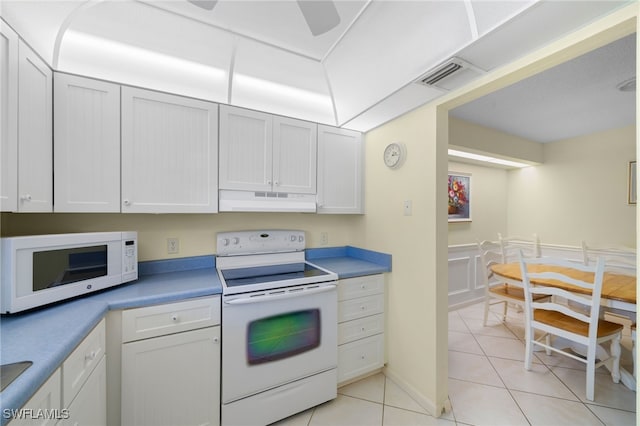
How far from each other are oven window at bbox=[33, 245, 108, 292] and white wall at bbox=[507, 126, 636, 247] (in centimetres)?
518

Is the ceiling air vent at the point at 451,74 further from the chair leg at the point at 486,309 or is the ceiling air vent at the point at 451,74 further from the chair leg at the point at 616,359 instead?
the chair leg at the point at 486,309

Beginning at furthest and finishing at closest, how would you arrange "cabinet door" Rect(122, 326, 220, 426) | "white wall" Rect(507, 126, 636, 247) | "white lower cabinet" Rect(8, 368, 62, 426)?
"white wall" Rect(507, 126, 636, 247)
"cabinet door" Rect(122, 326, 220, 426)
"white lower cabinet" Rect(8, 368, 62, 426)

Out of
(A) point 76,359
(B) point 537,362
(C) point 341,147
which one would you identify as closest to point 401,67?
(C) point 341,147

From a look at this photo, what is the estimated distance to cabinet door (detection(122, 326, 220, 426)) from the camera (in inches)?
50.2

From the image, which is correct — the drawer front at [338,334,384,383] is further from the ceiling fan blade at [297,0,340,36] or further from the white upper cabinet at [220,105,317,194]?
the ceiling fan blade at [297,0,340,36]

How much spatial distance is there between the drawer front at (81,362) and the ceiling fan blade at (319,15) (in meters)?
1.89

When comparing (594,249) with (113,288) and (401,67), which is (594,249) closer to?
(401,67)

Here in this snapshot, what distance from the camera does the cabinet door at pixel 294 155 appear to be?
1.97 m

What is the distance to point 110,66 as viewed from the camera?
1452mm

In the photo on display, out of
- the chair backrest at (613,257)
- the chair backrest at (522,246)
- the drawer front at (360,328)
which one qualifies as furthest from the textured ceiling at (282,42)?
the chair backrest at (522,246)

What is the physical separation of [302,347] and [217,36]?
209cm

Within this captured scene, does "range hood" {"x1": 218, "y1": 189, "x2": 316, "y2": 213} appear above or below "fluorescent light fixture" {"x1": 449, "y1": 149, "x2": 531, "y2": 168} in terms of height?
below

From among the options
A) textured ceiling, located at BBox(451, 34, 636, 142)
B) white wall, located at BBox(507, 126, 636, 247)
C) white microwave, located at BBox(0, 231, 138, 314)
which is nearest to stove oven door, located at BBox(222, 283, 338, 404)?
white microwave, located at BBox(0, 231, 138, 314)

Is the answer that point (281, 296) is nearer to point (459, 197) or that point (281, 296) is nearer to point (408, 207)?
point (408, 207)
